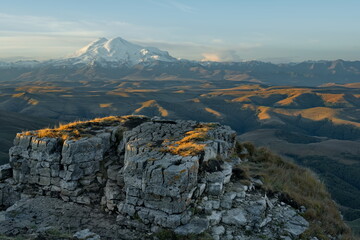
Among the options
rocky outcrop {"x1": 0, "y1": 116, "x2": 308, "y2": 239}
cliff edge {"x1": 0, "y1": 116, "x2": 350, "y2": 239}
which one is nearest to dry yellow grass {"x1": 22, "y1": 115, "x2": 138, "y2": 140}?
cliff edge {"x1": 0, "y1": 116, "x2": 350, "y2": 239}

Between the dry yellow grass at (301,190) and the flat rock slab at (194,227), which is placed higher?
the flat rock slab at (194,227)

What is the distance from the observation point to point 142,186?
1230cm

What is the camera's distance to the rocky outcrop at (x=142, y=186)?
1178 centimetres

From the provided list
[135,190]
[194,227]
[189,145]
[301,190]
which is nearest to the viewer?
[194,227]

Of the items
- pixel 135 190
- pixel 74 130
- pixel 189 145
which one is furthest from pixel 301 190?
pixel 74 130

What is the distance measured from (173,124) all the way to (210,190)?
7.46m

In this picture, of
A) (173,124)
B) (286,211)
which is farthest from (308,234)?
(173,124)

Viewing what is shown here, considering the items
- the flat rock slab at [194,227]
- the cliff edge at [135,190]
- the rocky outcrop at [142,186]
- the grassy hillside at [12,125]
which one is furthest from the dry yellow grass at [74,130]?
the grassy hillside at [12,125]

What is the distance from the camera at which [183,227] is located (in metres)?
11.4

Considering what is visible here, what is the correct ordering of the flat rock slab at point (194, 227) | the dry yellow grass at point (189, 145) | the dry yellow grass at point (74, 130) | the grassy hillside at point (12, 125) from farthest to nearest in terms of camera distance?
the grassy hillside at point (12, 125) < the dry yellow grass at point (74, 130) < the dry yellow grass at point (189, 145) < the flat rock slab at point (194, 227)

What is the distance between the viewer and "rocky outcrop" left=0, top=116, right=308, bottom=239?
11.8 meters

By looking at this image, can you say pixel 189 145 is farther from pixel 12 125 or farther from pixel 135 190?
pixel 12 125

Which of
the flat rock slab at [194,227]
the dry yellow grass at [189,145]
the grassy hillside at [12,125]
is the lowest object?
the grassy hillside at [12,125]

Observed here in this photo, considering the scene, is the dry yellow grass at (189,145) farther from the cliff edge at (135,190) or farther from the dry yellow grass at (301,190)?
the dry yellow grass at (301,190)
